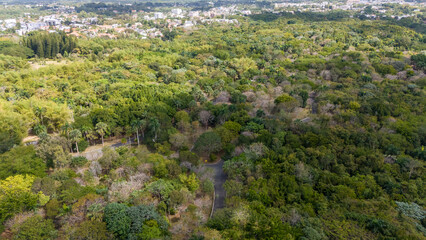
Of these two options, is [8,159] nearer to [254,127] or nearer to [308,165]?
[254,127]

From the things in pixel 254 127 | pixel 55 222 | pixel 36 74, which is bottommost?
pixel 55 222

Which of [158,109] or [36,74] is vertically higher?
[36,74]

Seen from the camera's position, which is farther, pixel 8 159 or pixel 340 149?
pixel 340 149

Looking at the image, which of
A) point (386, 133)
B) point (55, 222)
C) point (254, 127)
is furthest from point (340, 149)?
point (55, 222)

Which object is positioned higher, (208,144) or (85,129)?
(85,129)

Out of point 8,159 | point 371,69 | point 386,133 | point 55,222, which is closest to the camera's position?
point 55,222

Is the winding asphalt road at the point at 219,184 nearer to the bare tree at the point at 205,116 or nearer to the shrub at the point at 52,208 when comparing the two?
the bare tree at the point at 205,116

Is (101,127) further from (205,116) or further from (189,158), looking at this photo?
(205,116)

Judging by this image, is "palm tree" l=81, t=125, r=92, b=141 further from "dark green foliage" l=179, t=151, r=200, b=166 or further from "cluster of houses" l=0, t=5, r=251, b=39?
"cluster of houses" l=0, t=5, r=251, b=39

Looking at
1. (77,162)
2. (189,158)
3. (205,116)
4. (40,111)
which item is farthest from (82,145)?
(205,116)
